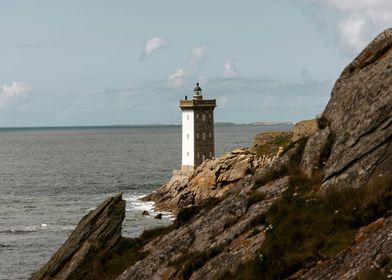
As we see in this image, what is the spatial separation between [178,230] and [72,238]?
5.77 metres

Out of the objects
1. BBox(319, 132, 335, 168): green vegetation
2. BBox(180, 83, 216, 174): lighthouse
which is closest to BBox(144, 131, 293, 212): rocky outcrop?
BBox(180, 83, 216, 174): lighthouse

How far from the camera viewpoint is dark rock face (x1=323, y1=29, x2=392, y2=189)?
15.6m

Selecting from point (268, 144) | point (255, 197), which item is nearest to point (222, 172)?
point (268, 144)

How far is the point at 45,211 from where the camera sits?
7950 centimetres

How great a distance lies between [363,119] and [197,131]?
2860 inches

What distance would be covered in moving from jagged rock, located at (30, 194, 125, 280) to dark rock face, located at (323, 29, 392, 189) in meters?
9.67

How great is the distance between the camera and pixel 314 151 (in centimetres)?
1817

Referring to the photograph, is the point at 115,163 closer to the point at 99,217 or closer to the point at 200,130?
the point at 200,130

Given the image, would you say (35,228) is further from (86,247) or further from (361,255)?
(361,255)

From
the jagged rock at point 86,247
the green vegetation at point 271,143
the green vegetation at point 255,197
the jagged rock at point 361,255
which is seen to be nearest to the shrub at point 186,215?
the green vegetation at point 255,197

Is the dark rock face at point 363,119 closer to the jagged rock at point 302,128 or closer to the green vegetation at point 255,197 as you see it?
the green vegetation at point 255,197

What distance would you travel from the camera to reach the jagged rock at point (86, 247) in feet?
71.5

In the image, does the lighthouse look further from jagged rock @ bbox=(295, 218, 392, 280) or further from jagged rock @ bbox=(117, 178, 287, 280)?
jagged rock @ bbox=(295, 218, 392, 280)

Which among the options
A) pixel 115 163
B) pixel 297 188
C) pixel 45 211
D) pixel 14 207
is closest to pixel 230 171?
pixel 45 211
